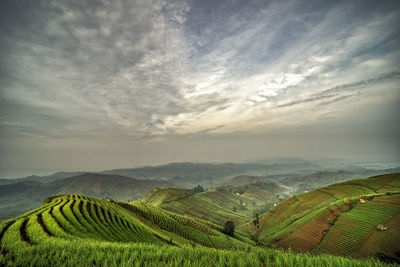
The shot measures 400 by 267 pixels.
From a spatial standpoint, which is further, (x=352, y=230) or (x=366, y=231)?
(x=352, y=230)

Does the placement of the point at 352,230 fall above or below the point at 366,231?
below

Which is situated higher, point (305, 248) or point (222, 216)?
point (305, 248)

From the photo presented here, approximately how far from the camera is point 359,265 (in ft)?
11.3

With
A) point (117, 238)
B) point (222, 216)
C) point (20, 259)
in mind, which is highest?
point (20, 259)

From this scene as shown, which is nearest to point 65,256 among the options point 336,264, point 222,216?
point 336,264

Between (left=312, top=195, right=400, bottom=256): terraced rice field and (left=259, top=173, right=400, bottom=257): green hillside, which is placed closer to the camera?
Result: (left=312, top=195, right=400, bottom=256): terraced rice field

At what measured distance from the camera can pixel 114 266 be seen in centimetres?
335

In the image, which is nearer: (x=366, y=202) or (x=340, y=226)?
(x=340, y=226)

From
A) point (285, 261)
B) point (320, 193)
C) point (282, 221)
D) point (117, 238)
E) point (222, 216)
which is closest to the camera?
point (285, 261)

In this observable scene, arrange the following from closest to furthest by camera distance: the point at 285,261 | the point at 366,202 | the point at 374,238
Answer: the point at 285,261 < the point at 374,238 < the point at 366,202

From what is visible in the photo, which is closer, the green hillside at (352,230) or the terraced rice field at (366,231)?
the terraced rice field at (366,231)

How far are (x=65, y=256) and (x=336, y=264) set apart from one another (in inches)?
263

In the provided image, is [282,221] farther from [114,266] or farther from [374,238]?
[114,266]

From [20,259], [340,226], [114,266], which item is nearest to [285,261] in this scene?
[114,266]
